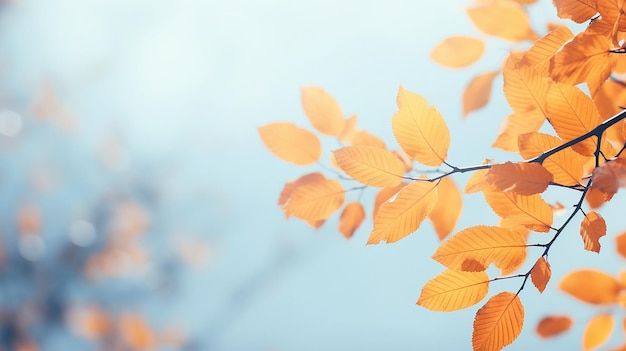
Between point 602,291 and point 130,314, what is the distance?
91.0 inches

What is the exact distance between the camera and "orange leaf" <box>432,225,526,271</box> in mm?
293

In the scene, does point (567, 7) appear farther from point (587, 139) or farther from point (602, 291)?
point (602, 291)

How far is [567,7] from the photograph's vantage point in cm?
28

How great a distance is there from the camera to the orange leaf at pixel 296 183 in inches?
14.3

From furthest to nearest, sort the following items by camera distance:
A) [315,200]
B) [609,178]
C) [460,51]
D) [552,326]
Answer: [552,326] → [460,51] → [315,200] → [609,178]

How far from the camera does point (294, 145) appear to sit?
1.31ft

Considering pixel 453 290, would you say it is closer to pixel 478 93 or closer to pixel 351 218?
pixel 351 218

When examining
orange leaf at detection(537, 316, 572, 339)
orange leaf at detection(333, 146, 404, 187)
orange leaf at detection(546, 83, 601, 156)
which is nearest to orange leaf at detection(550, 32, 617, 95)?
orange leaf at detection(546, 83, 601, 156)

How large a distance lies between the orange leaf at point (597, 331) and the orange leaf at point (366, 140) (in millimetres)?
371

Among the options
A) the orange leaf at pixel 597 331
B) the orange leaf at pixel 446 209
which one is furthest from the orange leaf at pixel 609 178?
the orange leaf at pixel 597 331

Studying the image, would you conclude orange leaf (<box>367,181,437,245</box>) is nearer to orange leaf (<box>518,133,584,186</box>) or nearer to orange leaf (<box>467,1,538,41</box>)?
orange leaf (<box>518,133,584,186</box>)

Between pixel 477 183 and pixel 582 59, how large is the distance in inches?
3.9

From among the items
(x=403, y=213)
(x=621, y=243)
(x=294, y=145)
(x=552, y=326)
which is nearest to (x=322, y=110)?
(x=294, y=145)

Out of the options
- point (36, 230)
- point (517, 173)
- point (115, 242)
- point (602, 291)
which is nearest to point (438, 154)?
point (517, 173)
